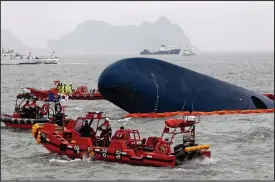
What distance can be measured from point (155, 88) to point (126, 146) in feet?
45.8

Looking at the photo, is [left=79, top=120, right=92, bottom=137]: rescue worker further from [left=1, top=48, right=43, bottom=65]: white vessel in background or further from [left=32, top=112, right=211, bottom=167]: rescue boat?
[left=1, top=48, right=43, bottom=65]: white vessel in background


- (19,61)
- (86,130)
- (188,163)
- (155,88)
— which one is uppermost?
(19,61)

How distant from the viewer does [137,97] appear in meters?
35.3

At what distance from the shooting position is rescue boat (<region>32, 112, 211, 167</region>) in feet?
68.3

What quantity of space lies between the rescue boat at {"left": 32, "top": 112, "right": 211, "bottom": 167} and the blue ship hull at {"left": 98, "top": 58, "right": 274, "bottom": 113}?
36.0 ft

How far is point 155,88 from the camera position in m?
35.3

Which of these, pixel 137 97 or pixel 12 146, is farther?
pixel 137 97

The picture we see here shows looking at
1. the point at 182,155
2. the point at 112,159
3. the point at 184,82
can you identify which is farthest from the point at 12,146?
the point at 184,82

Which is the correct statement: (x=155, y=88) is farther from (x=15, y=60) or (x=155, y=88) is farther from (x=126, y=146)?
(x=15, y=60)

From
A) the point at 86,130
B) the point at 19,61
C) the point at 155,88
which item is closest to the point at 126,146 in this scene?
the point at 86,130

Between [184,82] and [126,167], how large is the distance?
1649 centimetres

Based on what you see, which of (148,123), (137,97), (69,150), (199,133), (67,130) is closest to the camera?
(69,150)

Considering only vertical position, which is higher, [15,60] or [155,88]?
[15,60]

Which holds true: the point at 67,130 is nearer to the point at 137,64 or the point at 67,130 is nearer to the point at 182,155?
the point at 182,155
